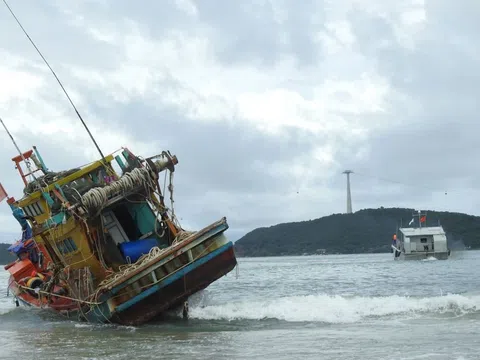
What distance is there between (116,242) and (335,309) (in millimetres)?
7122

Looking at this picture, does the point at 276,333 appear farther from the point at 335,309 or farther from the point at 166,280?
the point at 335,309

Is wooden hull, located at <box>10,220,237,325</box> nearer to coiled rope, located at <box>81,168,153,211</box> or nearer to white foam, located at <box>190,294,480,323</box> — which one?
coiled rope, located at <box>81,168,153,211</box>

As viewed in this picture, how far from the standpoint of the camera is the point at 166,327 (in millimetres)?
19500

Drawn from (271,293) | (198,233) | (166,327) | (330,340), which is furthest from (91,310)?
(271,293)

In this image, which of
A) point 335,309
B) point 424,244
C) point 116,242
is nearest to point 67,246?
point 116,242

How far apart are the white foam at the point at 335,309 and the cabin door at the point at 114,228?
324 centimetres

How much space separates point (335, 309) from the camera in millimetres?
21656

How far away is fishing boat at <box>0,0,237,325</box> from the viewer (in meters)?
18.9

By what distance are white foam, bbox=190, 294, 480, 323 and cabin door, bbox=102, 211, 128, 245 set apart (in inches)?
128

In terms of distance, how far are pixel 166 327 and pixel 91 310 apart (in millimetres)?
2170

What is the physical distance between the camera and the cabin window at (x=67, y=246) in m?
20.6

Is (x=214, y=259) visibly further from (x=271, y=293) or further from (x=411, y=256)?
(x=411, y=256)

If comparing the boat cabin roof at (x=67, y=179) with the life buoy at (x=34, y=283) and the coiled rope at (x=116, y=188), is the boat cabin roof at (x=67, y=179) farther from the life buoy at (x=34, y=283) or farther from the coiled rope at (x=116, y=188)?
the life buoy at (x=34, y=283)

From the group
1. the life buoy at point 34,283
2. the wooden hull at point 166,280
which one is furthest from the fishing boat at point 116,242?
the life buoy at point 34,283
